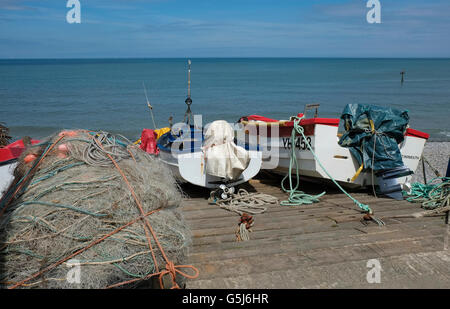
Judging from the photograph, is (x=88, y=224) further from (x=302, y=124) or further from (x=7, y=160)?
(x=7, y=160)

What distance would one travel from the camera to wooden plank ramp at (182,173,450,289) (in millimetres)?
3514

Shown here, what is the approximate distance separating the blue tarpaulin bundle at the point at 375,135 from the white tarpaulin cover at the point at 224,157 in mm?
2022

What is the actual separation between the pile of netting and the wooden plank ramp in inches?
25.1

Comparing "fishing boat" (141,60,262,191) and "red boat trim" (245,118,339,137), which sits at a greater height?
"red boat trim" (245,118,339,137)

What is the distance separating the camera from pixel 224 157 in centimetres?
621

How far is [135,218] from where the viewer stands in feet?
10.5

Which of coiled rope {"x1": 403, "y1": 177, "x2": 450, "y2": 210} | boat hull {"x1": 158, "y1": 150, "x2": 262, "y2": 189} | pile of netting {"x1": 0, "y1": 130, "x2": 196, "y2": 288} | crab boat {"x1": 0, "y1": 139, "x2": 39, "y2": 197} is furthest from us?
crab boat {"x1": 0, "y1": 139, "x2": 39, "y2": 197}

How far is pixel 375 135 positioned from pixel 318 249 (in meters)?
3.27

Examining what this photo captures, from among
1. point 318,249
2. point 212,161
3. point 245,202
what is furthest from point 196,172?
point 318,249

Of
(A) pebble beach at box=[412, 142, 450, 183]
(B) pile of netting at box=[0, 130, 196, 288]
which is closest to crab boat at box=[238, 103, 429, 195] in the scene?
(B) pile of netting at box=[0, 130, 196, 288]

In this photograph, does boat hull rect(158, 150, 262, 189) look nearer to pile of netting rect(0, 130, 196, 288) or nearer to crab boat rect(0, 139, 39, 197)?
pile of netting rect(0, 130, 196, 288)

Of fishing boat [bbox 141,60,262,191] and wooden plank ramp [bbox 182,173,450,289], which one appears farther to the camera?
fishing boat [bbox 141,60,262,191]

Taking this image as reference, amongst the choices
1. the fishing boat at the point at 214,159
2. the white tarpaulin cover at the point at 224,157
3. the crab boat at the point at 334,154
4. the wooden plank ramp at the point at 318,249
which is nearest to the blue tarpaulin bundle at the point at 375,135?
the crab boat at the point at 334,154
